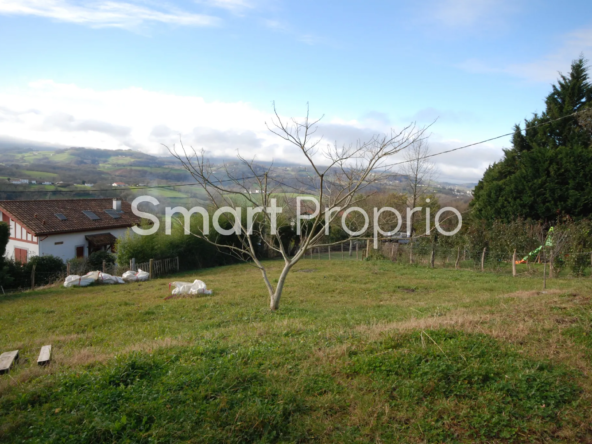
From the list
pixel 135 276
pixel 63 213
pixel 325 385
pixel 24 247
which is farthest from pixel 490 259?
pixel 24 247

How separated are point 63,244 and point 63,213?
2294 mm

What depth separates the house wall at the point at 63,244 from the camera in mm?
20250

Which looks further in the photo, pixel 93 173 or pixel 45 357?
pixel 93 173

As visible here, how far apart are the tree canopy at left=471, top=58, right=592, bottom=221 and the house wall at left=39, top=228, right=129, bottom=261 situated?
872 inches

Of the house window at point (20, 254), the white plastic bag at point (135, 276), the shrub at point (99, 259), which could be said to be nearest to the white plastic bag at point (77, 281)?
the white plastic bag at point (135, 276)

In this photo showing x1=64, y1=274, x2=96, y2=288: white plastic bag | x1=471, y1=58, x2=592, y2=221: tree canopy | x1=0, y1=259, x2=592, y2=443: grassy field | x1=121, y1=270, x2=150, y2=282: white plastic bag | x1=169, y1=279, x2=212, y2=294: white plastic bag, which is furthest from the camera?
x1=471, y1=58, x2=592, y2=221: tree canopy

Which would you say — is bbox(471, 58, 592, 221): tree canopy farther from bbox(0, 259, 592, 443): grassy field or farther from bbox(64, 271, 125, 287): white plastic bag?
bbox(64, 271, 125, 287): white plastic bag

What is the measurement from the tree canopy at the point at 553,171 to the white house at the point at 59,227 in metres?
23.7

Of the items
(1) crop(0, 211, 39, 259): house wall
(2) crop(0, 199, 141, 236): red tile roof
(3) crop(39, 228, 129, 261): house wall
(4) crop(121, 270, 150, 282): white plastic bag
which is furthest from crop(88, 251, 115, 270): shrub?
(1) crop(0, 211, 39, 259): house wall

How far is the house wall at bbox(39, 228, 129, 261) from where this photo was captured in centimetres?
2025

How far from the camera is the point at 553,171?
67.5ft

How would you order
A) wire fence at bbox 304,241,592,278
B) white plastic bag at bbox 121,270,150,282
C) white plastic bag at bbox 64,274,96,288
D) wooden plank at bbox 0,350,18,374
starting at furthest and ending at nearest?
white plastic bag at bbox 121,270,150,282 → white plastic bag at bbox 64,274,96,288 → wire fence at bbox 304,241,592,278 → wooden plank at bbox 0,350,18,374

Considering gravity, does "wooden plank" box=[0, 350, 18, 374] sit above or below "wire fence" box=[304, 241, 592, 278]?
above

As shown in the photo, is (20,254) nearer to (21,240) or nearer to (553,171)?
(21,240)
